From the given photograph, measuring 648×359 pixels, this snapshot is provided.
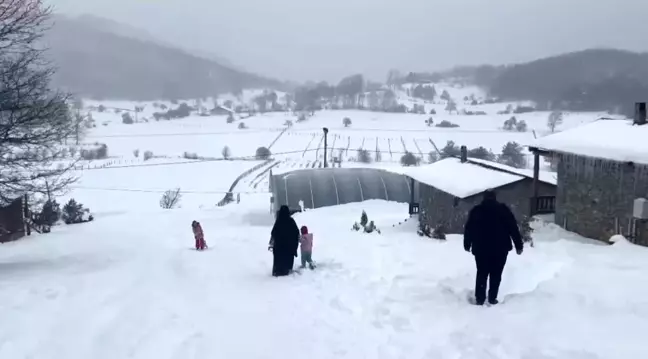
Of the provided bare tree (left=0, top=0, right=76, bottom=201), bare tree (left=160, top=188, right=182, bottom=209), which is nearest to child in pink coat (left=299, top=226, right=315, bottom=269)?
bare tree (left=0, top=0, right=76, bottom=201)

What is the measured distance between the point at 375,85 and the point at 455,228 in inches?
4729

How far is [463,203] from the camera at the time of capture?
1827 centimetres

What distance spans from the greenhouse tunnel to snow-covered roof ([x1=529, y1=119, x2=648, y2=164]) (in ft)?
55.5

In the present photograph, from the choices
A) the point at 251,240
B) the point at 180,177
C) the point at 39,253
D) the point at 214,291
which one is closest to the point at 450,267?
the point at 214,291

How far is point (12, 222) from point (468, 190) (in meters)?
Result: 18.5

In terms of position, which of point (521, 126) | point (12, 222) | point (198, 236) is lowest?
point (12, 222)

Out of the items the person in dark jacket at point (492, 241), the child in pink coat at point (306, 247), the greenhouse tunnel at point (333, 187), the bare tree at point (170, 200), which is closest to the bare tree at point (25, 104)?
the child in pink coat at point (306, 247)

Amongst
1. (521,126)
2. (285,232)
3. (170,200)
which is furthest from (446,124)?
(285,232)

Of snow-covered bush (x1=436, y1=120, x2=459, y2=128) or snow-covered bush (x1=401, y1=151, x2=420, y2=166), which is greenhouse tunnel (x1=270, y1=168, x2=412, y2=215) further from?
snow-covered bush (x1=436, y1=120, x2=459, y2=128)

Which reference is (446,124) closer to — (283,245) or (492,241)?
(283,245)

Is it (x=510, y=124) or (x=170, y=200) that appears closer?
(x=170, y=200)

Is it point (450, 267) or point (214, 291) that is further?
point (450, 267)

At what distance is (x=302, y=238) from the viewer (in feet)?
32.6

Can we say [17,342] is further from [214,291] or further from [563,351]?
[563,351]
